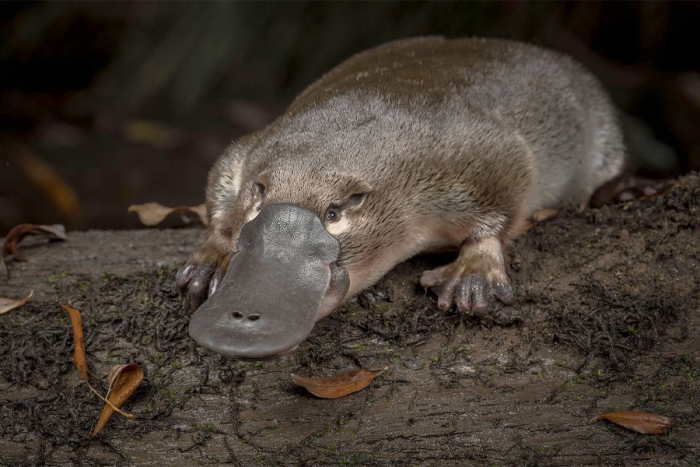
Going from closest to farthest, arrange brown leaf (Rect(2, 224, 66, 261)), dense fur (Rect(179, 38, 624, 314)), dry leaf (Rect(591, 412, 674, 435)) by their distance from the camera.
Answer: dry leaf (Rect(591, 412, 674, 435)) < dense fur (Rect(179, 38, 624, 314)) < brown leaf (Rect(2, 224, 66, 261))

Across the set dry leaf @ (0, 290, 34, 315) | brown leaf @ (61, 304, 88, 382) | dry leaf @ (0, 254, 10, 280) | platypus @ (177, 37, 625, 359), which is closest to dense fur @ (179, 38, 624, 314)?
platypus @ (177, 37, 625, 359)

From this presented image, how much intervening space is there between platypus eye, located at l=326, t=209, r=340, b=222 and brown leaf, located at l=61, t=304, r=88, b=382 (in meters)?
0.81

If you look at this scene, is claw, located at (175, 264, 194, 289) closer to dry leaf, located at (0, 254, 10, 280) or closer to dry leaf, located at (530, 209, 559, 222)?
dry leaf, located at (0, 254, 10, 280)

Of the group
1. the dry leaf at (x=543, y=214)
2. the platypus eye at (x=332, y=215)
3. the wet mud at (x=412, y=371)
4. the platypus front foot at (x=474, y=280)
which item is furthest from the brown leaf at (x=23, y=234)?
the dry leaf at (x=543, y=214)

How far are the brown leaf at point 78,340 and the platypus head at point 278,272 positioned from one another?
540 millimetres

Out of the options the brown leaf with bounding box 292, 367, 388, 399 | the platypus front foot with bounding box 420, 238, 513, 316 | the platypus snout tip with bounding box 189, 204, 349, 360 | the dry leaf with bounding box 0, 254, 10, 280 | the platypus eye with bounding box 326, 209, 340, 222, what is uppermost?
the platypus eye with bounding box 326, 209, 340, 222

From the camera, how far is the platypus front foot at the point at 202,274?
7.97ft

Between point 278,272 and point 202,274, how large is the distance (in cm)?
63

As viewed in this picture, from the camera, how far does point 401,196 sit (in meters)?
2.30

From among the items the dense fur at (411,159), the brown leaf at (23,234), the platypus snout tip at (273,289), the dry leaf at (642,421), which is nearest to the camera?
the platypus snout tip at (273,289)

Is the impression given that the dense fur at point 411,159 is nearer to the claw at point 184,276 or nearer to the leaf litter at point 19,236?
the claw at point 184,276

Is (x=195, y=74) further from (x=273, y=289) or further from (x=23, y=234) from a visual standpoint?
(x=273, y=289)

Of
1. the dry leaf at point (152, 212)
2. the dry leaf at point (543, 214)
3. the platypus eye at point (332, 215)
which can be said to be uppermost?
the platypus eye at point (332, 215)

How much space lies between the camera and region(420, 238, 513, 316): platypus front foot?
7.62 feet
